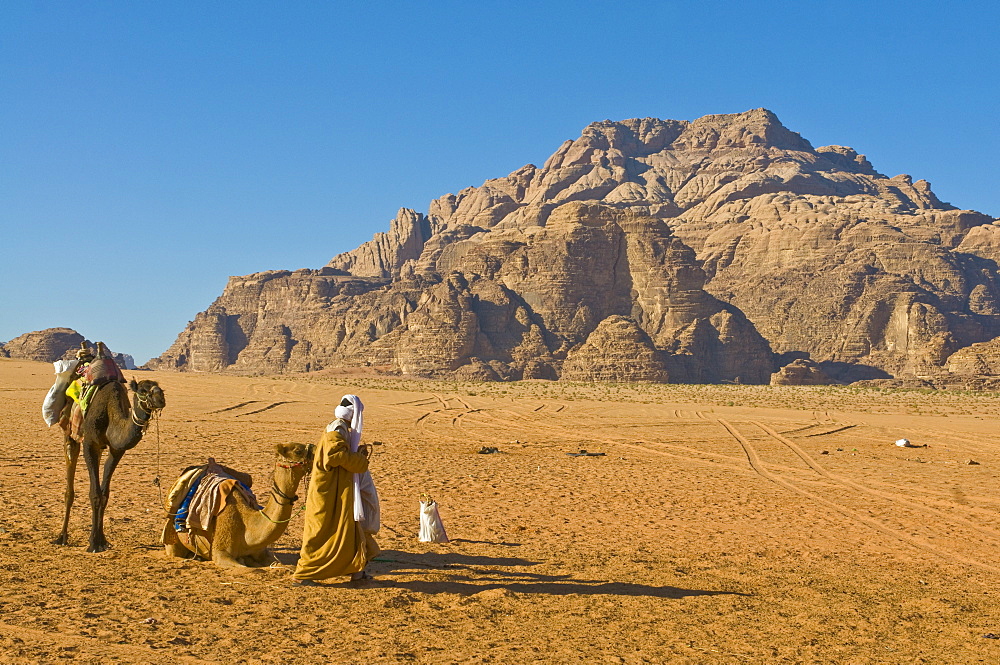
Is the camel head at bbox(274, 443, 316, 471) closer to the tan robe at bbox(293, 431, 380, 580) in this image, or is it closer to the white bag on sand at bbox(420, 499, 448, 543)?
the tan robe at bbox(293, 431, 380, 580)

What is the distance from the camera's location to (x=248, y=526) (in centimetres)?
847

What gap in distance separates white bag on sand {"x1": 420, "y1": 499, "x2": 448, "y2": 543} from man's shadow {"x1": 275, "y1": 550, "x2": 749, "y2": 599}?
2.42 feet

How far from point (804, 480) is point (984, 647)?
10.2 meters

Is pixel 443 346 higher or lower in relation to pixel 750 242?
lower

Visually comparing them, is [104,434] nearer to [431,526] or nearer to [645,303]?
[431,526]

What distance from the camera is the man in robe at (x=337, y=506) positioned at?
7906 mm

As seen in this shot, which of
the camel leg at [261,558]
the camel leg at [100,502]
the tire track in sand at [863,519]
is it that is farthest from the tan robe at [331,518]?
the tire track in sand at [863,519]

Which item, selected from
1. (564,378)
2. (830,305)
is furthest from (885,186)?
(564,378)

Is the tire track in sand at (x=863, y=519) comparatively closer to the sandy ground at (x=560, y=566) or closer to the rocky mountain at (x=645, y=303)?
the sandy ground at (x=560, y=566)

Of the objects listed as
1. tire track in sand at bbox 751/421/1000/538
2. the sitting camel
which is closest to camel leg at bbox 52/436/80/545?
the sitting camel

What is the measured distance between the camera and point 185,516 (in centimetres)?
870

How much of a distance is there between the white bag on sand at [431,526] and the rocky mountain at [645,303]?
66.8 meters

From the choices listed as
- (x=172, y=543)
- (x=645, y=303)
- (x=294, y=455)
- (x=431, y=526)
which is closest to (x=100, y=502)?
(x=172, y=543)

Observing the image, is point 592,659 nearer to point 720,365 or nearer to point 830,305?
point 720,365
